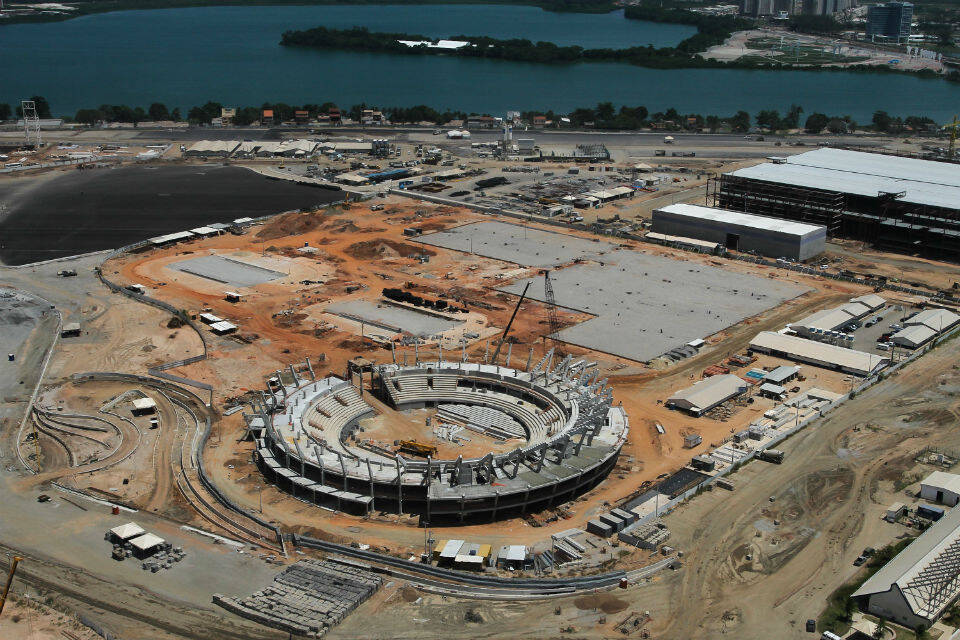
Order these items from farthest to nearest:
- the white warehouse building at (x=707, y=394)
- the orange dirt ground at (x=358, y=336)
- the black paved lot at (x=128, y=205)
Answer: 1. the black paved lot at (x=128, y=205)
2. the white warehouse building at (x=707, y=394)
3. the orange dirt ground at (x=358, y=336)

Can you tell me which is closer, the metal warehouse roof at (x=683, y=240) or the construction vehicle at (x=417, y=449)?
the construction vehicle at (x=417, y=449)

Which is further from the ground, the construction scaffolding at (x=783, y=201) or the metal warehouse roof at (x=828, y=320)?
the construction scaffolding at (x=783, y=201)

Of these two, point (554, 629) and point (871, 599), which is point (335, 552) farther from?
point (871, 599)

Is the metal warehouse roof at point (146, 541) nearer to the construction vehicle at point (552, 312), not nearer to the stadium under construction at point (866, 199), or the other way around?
the construction vehicle at point (552, 312)

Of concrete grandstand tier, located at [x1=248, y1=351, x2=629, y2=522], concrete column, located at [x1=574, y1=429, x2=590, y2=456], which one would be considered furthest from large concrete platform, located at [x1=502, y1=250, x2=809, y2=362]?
concrete column, located at [x1=574, y1=429, x2=590, y2=456]

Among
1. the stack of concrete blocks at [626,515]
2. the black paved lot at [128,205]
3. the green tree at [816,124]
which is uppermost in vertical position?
the green tree at [816,124]

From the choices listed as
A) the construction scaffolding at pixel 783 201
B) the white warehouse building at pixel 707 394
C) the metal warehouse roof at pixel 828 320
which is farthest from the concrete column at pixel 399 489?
the construction scaffolding at pixel 783 201

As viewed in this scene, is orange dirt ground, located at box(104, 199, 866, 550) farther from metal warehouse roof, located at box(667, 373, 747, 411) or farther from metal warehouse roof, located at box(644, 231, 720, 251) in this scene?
metal warehouse roof, located at box(644, 231, 720, 251)

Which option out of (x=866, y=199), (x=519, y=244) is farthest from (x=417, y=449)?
(x=866, y=199)

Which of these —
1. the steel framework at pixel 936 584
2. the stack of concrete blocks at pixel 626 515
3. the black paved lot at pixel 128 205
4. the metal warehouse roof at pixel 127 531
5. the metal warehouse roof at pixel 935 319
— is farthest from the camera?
the black paved lot at pixel 128 205
